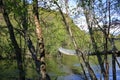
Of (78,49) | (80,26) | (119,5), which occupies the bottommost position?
(78,49)

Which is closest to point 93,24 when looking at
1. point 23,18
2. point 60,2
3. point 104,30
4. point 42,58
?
point 104,30

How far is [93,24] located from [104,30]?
1.05 m

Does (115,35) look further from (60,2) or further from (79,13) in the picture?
(60,2)

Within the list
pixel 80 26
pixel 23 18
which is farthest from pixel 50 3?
pixel 80 26

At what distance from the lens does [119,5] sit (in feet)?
58.7

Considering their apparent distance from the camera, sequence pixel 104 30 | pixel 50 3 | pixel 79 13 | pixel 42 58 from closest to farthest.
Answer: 1. pixel 42 58
2. pixel 50 3
3. pixel 104 30
4. pixel 79 13

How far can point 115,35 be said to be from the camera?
722 inches

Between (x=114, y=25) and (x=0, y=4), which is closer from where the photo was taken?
(x=0, y=4)

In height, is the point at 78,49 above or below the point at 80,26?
below

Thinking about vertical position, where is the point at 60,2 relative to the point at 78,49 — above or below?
above

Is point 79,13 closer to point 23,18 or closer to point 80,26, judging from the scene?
point 80,26

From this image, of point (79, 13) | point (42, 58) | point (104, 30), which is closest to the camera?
point (42, 58)

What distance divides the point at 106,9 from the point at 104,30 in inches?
47.2

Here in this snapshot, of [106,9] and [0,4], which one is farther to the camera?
[106,9]
